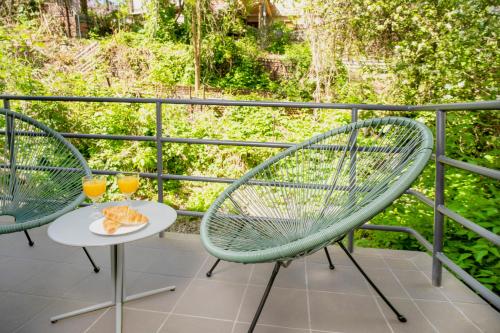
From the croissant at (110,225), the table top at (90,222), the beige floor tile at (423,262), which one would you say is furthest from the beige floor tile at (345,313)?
the croissant at (110,225)

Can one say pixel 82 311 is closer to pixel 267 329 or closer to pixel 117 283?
pixel 117 283

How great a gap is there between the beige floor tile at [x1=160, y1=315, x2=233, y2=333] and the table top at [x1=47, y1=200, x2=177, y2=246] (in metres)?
0.41

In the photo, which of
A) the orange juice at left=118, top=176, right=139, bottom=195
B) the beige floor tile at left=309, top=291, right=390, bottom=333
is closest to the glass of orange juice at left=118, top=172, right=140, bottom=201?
the orange juice at left=118, top=176, right=139, bottom=195

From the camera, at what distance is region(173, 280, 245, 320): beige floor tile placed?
4.98 feet

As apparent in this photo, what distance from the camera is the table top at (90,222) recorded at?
121cm

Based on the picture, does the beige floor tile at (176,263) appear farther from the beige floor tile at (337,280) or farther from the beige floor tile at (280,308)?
the beige floor tile at (337,280)

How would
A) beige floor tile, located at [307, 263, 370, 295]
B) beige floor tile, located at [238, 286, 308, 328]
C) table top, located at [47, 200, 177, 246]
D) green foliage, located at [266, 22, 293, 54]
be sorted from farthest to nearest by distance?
green foliage, located at [266, 22, 293, 54], beige floor tile, located at [307, 263, 370, 295], beige floor tile, located at [238, 286, 308, 328], table top, located at [47, 200, 177, 246]

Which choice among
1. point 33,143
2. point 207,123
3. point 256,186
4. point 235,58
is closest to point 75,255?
point 33,143

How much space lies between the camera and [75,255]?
2.03 m

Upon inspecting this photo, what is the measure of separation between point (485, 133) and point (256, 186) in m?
3.07

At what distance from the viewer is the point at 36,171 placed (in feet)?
6.75

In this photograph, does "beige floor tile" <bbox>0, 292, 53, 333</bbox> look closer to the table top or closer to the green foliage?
the table top

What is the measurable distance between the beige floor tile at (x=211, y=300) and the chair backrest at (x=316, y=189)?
316 mm

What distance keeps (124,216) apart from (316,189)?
92 centimetres
